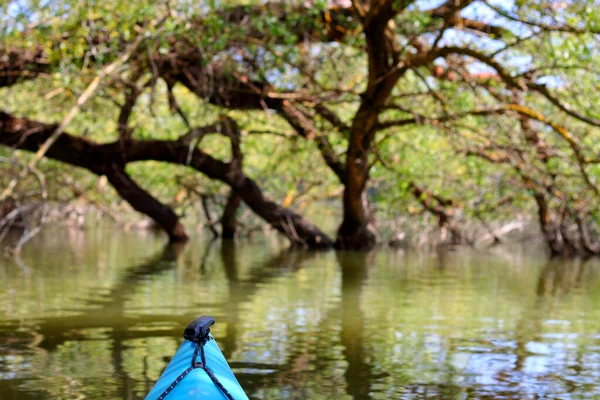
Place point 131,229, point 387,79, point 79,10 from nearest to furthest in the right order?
1. point 79,10
2. point 387,79
3. point 131,229

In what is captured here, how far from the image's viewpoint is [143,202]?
21.3m

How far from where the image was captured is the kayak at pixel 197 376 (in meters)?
3.77

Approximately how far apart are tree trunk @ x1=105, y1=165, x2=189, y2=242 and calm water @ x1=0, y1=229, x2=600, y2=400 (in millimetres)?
2642

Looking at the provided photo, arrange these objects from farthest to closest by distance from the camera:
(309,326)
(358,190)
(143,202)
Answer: (143,202) → (358,190) → (309,326)

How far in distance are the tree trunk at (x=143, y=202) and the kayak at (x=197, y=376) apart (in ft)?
51.2

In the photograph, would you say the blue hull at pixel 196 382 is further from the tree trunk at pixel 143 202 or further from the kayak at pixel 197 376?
the tree trunk at pixel 143 202

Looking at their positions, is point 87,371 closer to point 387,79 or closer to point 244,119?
point 387,79

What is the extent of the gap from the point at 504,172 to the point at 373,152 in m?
4.25

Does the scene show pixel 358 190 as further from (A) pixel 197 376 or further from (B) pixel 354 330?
(A) pixel 197 376

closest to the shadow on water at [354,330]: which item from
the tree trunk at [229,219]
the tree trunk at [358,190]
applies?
the tree trunk at [358,190]

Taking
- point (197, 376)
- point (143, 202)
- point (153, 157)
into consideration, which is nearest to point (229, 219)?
point (143, 202)

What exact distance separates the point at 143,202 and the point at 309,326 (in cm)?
1246

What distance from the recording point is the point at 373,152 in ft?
57.9

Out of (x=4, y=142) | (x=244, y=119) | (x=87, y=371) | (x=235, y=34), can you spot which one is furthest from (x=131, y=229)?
(x=87, y=371)
